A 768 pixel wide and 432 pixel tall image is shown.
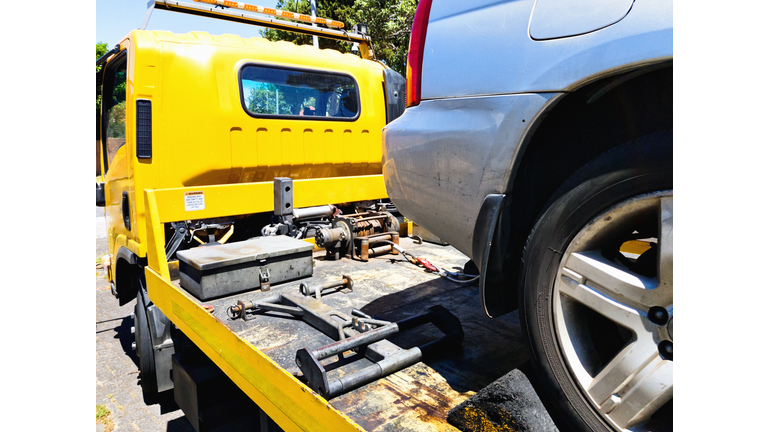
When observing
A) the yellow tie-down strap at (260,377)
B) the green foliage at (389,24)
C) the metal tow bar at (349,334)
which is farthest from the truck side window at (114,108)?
the green foliage at (389,24)

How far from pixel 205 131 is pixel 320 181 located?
1029 mm

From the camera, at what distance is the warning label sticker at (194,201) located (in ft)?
12.2

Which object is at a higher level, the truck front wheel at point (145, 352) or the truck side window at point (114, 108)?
the truck side window at point (114, 108)

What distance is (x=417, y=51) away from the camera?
72.0 inches

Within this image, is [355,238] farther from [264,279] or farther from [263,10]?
[263,10]

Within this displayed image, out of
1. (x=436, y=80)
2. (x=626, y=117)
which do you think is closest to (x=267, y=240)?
(x=436, y=80)

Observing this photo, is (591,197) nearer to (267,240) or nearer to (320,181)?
(267,240)

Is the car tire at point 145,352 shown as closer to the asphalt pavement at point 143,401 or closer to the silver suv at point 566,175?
the asphalt pavement at point 143,401

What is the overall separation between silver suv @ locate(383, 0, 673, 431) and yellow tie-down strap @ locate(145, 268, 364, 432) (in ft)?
2.12

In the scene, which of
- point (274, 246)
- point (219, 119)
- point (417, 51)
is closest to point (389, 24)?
point (219, 119)

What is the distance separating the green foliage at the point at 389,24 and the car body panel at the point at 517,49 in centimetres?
1279

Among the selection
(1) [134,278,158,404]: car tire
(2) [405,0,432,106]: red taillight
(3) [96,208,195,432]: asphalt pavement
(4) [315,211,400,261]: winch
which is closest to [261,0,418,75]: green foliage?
(3) [96,208,195,432]: asphalt pavement

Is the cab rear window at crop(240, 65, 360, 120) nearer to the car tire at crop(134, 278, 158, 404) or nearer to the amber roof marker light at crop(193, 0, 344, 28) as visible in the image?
the amber roof marker light at crop(193, 0, 344, 28)

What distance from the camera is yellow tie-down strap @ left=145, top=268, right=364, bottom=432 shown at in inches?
62.4
